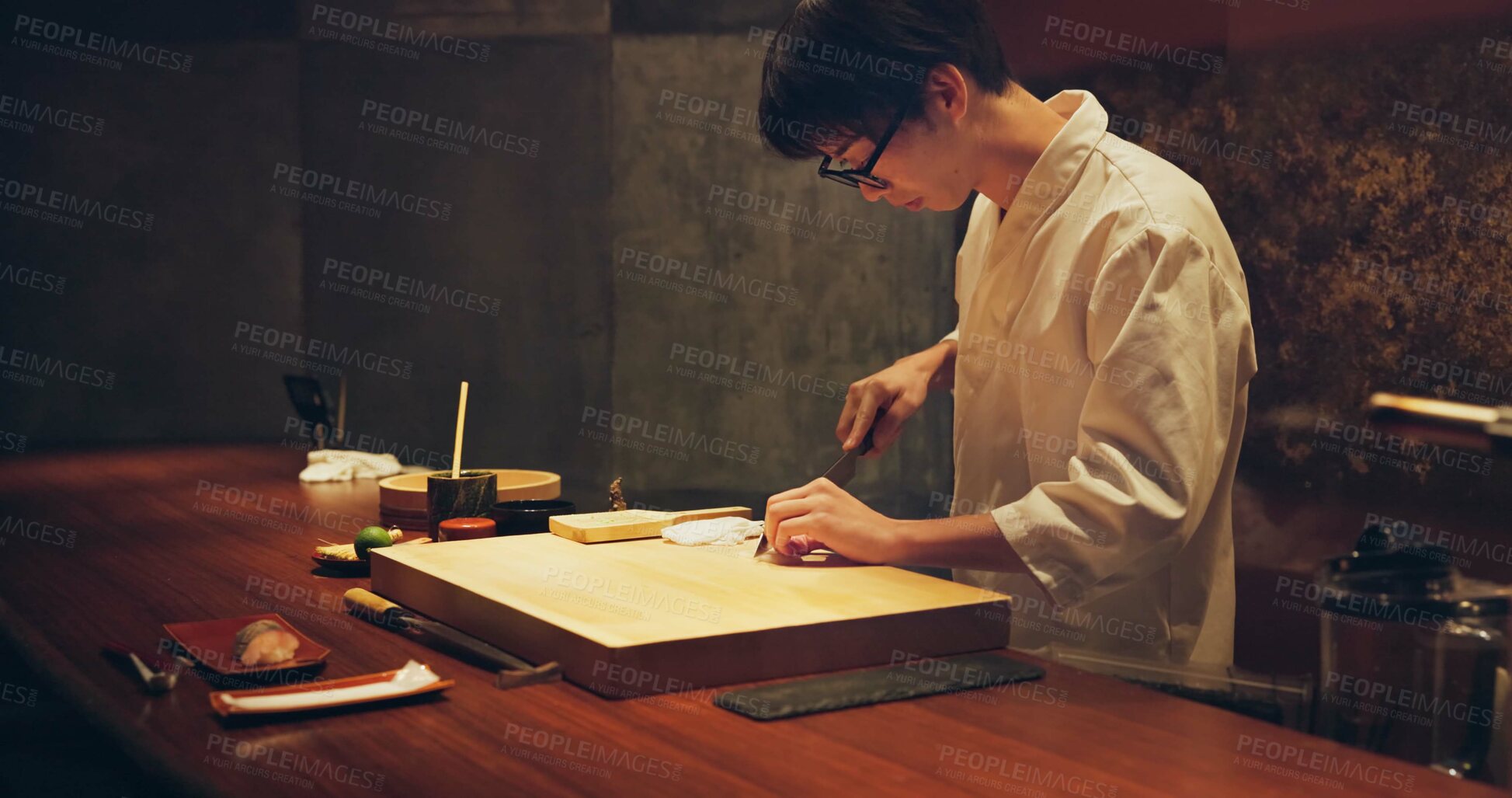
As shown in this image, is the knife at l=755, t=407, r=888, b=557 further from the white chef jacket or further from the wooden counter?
the wooden counter

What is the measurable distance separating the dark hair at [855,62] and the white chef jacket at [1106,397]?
9.5 inches

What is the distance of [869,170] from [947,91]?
0.17 metres

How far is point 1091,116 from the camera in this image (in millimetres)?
1995

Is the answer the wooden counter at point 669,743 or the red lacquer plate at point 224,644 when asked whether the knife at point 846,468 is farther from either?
the red lacquer plate at point 224,644

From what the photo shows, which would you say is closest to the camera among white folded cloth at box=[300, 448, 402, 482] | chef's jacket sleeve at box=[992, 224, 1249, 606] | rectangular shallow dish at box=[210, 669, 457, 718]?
rectangular shallow dish at box=[210, 669, 457, 718]

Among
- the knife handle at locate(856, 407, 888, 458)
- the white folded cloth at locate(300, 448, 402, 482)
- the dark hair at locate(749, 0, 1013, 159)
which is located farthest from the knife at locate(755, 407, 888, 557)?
the white folded cloth at locate(300, 448, 402, 482)

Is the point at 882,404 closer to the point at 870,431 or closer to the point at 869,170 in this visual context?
the point at 870,431

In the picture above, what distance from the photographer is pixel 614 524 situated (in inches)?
79.8

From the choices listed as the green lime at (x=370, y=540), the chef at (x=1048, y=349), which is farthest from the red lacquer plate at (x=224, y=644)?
the chef at (x=1048, y=349)

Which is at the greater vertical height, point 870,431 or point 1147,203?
point 1147,203

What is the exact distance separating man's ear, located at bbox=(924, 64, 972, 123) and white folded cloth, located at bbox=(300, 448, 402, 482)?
2.00 metres

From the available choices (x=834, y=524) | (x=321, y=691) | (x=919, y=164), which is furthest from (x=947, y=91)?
(x=321, y=691)

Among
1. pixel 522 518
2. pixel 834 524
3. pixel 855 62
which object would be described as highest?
pixel 855 62

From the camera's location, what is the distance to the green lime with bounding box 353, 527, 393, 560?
201 centimetres
